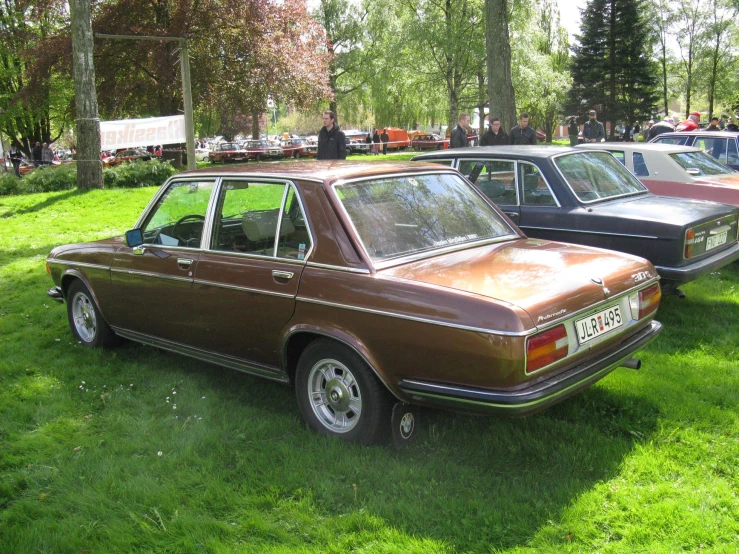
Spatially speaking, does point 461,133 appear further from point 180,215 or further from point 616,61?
point 616,61

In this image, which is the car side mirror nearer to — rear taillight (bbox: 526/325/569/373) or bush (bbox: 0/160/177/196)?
rear taillight (bbox: 526/325/569/373)

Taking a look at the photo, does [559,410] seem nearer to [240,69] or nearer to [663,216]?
[663,216]

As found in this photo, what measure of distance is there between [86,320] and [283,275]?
2.85 metres

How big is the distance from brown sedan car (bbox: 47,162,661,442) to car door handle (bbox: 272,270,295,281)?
0.01 meters

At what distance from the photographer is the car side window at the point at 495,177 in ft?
22.3

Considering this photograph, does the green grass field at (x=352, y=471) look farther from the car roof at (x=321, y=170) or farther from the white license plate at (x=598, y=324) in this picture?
the car roof at (x=321, y=170)

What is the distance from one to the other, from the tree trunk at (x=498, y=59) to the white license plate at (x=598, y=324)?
38.2ft

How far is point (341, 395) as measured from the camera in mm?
3887

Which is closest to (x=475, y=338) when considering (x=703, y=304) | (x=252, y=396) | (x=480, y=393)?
(x=480, y=393)

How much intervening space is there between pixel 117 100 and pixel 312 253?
2504cm

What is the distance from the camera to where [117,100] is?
2616 cm

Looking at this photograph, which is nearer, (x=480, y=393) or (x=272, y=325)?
(x=480, y=393)

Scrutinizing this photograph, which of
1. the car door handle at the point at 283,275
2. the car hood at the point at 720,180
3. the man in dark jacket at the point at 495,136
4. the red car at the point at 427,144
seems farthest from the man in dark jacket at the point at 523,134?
the red car at the point at 427,144

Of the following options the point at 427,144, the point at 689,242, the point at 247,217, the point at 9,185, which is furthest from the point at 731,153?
the point at 427,144
